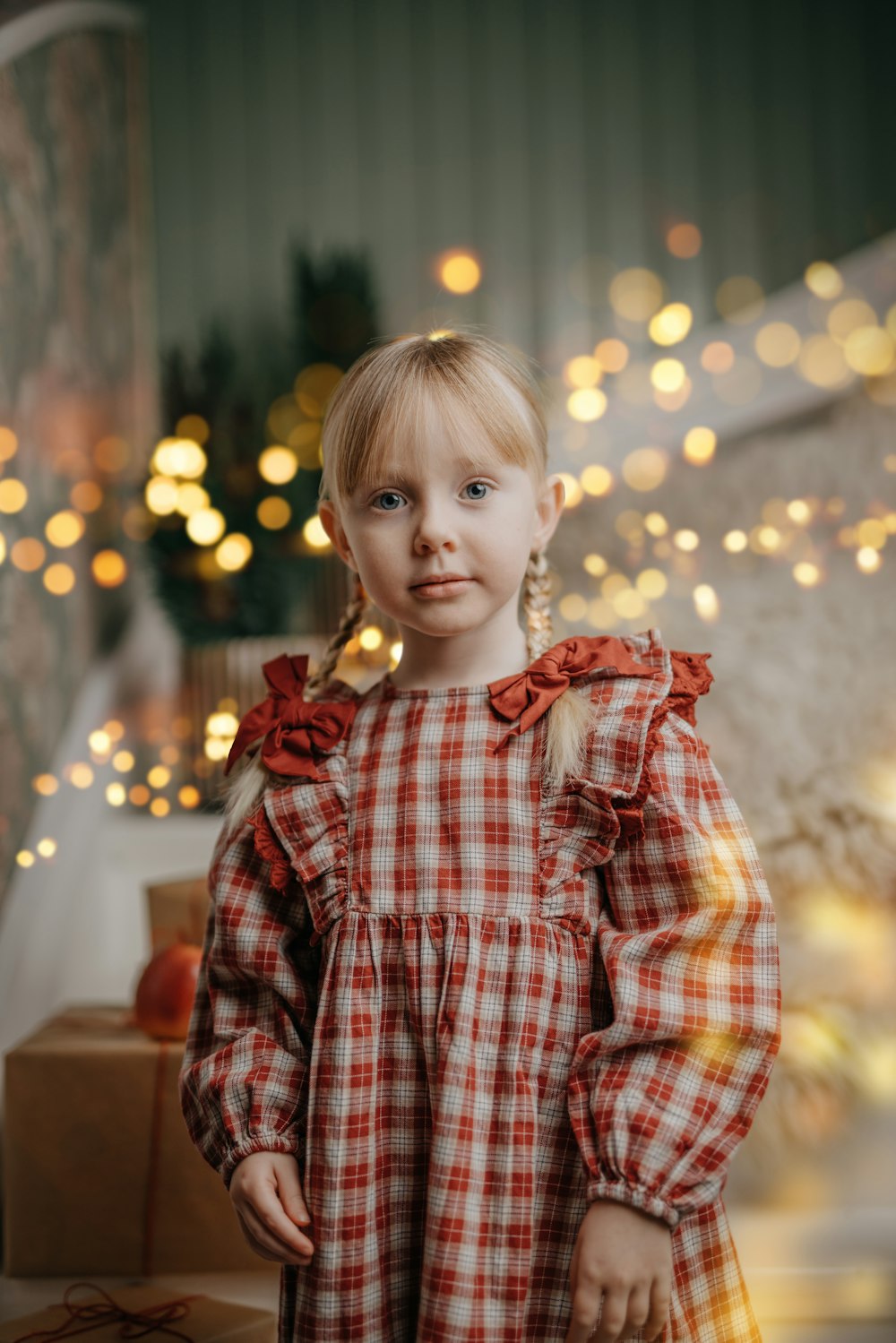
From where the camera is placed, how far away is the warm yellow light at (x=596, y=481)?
66.1 inches

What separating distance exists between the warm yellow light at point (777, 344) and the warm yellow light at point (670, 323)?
0.48 ft

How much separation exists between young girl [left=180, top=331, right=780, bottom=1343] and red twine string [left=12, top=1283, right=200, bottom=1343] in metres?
0.31

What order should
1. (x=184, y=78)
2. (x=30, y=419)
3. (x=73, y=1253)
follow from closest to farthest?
(x=73, y=1253), (x=30, y=419), (x=184, y=78)

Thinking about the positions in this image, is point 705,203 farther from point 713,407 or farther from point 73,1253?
point 73,1253

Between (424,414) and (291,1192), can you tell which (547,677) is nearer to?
(424,414)

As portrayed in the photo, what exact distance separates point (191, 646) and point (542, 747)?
970 millimetres

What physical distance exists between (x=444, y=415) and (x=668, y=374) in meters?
1.08

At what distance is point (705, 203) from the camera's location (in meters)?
1.84

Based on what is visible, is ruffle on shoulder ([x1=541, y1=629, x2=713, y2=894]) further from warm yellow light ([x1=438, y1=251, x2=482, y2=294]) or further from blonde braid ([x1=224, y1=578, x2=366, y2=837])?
warm yellow light ([x1=438, y1=251, x2=482, y2=294])

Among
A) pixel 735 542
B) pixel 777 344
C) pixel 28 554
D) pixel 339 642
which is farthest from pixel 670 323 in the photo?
pixel 339 642

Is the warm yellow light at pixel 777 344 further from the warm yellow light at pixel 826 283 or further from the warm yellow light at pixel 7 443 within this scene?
the warm yellow light at pixel 7 443

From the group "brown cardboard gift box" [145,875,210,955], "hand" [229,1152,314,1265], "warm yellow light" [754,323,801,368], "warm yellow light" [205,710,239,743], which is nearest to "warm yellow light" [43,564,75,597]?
"warm yellow light" [205,710,239,743]

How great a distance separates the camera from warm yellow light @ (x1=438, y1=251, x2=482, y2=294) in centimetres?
182

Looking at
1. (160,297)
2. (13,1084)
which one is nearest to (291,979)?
(13,1084)
